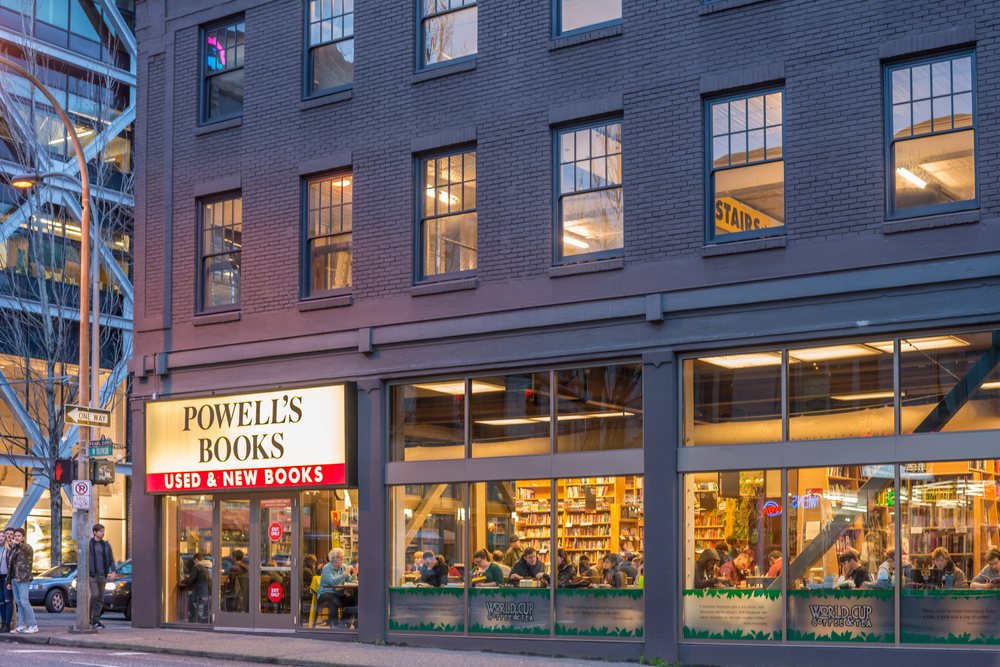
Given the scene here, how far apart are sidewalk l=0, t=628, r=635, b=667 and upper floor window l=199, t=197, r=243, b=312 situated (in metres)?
5.68

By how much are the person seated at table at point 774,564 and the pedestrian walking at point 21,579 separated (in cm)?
1196

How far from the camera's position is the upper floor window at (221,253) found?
1950cm

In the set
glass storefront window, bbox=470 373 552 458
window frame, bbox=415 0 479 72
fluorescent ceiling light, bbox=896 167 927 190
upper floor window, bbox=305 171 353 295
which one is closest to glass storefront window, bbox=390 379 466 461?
glass storefront window, bbox=470 373 552 458

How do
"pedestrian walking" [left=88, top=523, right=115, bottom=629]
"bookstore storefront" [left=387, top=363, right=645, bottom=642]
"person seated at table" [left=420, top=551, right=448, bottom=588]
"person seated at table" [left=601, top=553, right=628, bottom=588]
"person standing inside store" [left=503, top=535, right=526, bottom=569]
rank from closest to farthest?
1. "person seated at table" [left=601, top=553, right=628, bottom=588]
2. "bookstore storefront" [left=387, top=363, right=645, bottom=642]
3. "person standing inside store" [left=503, top=535, right=526, bottom=569]
4. "person seated at table" [left=420, top=551, right=448, bottom=588]
5. "pedestrian walking" [left=88, top=523, right=115, bottom=629]

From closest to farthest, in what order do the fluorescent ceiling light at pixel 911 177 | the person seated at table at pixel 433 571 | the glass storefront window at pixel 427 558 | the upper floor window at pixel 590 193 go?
the fluorescent ceiling light at pixel 911 177 → the upper floor window at pixel 590 193 → the glass storefront window at pixel 427 558 → the person seated at table at pixel 433 571

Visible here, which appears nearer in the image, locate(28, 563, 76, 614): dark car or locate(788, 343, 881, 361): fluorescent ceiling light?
locate(788, 343, 881, 361): fluorescent ceiling light

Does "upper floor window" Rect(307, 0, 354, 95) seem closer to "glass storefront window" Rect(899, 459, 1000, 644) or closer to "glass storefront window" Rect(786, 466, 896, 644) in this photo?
"glass storefront window" Rect(786, 466, 896, 644)

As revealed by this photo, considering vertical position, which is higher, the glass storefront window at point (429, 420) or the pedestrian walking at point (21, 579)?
the glass storefront window at point (429, 420)

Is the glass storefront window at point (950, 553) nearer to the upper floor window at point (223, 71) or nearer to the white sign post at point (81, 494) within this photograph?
the white sign post at point (81, 494)

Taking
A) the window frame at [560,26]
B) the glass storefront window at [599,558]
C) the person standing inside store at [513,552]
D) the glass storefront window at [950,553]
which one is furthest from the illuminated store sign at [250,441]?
the glass storefront window at [950,553]

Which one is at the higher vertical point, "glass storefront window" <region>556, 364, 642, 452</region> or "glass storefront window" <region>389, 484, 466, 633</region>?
"glass storefront window" <region>556, 364, 642, 452</region>

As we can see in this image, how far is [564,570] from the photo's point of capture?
50.9ft

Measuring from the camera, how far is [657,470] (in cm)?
1479

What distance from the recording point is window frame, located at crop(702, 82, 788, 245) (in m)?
14.4
